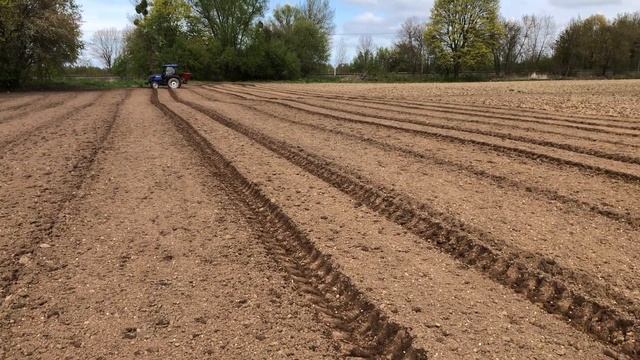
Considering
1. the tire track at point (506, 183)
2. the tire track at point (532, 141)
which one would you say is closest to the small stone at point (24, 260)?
the tire track at point (506, 183)

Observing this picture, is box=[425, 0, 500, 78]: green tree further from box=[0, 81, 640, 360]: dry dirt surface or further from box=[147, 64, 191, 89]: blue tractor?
box=[0, 81, 640, 360]: dry dirt surface

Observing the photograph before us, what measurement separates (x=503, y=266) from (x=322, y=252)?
5.30 feet

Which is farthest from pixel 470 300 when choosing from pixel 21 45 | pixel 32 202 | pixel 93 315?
pixel 21 45

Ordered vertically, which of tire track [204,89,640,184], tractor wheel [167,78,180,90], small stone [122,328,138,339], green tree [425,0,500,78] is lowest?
small stone [122,328,138,339]

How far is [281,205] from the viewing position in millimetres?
6145

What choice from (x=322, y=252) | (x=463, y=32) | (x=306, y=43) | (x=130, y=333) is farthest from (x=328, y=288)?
(x=306, y=43)

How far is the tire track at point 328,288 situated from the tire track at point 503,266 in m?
1.17

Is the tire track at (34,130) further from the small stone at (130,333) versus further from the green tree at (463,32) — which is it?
the green tree at (463,32)

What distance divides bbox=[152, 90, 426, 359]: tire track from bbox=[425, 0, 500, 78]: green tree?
61.2 meters

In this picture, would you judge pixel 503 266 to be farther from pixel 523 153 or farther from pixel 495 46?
pixel 495 46

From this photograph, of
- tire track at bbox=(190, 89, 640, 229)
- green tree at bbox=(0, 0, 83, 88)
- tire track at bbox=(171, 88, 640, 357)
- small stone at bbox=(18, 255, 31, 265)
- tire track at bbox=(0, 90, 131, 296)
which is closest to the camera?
tire track at bbox=(171, 88, 640, 357)

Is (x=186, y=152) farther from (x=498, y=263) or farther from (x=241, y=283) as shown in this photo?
(x=498, y=263)

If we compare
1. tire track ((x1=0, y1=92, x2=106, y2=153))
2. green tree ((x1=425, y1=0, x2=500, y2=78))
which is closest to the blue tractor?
tire track ((x1=0, y1=92, x2=106, y2=153))

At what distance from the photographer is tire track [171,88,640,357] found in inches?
136
